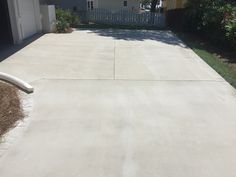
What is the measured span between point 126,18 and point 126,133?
18.5m

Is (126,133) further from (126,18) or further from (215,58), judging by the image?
(126,18)

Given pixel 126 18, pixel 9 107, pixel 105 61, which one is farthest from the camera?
pixel 126 18

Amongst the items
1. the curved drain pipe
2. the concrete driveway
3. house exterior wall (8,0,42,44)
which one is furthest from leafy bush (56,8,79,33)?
the curved drain pipe

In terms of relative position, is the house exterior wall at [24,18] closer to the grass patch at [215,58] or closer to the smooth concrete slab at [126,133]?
the smooth concrete slab at [126,133]

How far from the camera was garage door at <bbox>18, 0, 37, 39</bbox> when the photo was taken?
455 inches

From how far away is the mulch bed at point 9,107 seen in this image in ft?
15.2

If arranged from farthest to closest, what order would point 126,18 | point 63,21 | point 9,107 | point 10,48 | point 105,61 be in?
point 126,18 < point 63,21 < point 10,48 < point 105,61 < point 9,107

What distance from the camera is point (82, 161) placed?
3.79m

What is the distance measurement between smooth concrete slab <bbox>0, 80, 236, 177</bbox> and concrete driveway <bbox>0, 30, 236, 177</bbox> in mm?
13

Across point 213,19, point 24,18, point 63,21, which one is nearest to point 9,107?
point 24,18

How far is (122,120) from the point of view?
194 inches

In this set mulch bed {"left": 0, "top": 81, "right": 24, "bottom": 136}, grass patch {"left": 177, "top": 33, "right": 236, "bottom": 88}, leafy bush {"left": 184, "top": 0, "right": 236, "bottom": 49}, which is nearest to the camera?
mulch bed {"left": 0, "top": 81, "right": 24, "bottom": 136}

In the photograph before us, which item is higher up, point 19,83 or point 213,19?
point 213,19

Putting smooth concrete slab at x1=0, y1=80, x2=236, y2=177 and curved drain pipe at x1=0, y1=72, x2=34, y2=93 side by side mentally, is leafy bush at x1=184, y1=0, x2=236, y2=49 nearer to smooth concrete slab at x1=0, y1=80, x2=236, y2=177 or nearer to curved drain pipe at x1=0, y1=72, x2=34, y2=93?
smooth concrete slab at x1=0, y1=80, x2=236, y2=177
